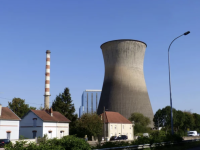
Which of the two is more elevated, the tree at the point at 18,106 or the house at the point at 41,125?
the tree at the point at 18,106

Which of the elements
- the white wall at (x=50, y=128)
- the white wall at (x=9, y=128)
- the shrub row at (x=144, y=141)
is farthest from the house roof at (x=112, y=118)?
the shrub row at (x=144, y=141)

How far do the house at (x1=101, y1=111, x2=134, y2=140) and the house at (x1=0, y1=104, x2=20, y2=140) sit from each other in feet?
51.7

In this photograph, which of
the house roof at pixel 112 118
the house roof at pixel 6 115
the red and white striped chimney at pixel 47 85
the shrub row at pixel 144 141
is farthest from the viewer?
the red and white striped chimney at pixel 47 85

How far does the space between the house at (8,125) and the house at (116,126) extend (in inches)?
621

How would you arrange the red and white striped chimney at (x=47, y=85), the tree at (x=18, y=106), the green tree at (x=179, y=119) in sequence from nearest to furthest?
the red and white striped chimney at (x=47, y=85)
the tree at (x=18, y=106)
the green tree at (x=179, y=119)

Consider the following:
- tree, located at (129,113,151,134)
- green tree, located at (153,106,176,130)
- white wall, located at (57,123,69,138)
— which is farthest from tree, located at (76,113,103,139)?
green tree, located at (153,106,176,130)

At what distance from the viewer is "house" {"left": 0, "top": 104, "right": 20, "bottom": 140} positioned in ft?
94.3

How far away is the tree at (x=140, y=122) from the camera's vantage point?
50.6m

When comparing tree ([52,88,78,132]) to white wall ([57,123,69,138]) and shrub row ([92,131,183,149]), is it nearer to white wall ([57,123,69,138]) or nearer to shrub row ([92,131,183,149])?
white wall ([57,123,69,138])

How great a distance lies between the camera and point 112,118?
145 feet

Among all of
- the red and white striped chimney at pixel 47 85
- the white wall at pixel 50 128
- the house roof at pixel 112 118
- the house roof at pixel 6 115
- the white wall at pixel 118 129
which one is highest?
the red and white striped chimney at pixel 47 85

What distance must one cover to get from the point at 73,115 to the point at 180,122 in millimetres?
25546

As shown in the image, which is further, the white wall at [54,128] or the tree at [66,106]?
the tree at [66,106]

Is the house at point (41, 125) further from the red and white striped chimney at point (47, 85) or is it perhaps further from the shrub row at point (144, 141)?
the shrub row at point (144, 141)
